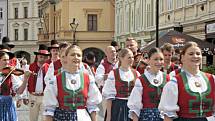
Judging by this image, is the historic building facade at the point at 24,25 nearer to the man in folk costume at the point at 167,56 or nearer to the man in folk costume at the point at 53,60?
the man in folk costume at the point at 53,60

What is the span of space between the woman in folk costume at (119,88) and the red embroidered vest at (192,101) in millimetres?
3084

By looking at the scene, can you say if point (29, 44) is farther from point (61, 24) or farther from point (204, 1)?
point (204, 1)

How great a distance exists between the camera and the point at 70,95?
7.12 meters

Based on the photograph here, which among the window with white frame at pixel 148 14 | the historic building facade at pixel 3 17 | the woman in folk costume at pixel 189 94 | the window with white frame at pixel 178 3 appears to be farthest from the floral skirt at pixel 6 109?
the historic building facade at pixel 3 17

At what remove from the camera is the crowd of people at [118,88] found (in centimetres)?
641

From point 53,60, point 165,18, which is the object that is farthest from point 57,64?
point 165,18

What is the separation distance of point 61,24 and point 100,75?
48.2 metres

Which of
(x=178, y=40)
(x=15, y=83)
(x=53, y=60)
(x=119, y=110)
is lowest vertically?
(x=119, y=110)

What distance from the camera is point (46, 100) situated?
7.04 meters

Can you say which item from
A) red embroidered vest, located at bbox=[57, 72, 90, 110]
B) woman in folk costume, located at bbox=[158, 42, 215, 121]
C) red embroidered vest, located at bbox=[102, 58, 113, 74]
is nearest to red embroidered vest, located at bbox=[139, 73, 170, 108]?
red embroidered vest, located at bbox=[57, 72, 90, 110]

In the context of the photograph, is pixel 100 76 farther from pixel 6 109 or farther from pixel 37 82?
pixel 6 109

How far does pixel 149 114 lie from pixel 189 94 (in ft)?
6.09

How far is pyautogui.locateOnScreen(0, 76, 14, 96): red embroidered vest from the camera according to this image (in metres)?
8.78

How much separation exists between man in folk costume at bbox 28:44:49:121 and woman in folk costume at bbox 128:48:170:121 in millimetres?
3889
